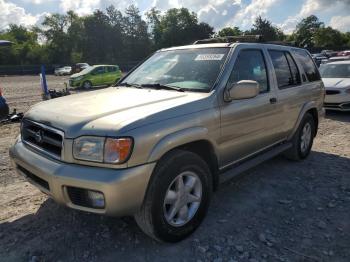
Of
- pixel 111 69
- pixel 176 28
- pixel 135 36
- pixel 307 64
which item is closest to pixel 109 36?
pixel 135 36

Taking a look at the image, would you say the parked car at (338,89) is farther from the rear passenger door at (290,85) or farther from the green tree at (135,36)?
the green tree at (135,36)

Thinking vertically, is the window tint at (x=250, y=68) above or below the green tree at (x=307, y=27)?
below

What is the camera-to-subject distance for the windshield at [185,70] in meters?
3.91

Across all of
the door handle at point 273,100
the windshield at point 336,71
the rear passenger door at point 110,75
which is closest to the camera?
the door handle at point 273,100

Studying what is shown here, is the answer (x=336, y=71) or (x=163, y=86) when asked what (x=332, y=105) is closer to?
(x=336, y=71)

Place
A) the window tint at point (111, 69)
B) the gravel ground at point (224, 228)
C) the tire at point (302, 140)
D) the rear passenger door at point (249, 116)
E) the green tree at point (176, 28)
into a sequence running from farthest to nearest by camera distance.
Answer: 1. the green tree at point (176, 28)
2. the window tint at point (111, 69)
3. the tire at point (302, 140)
4. the rear passenger door at point (249, 116)
5. the gravel ground at point (224, 228)

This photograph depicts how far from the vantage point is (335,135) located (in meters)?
7.77

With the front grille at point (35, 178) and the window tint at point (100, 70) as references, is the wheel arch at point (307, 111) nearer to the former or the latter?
the front grille at point (35, 178)

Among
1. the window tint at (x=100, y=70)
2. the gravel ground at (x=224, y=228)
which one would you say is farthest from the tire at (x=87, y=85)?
the gravel ground at (x=224, y=228)

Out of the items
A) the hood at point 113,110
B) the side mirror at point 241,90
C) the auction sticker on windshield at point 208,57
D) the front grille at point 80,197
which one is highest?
the auction sticker on windshield at point 208,57

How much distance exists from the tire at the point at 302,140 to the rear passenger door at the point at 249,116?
0.77 meters

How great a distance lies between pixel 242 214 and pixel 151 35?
78909 mm

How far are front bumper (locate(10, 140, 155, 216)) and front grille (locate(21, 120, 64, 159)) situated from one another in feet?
0.38

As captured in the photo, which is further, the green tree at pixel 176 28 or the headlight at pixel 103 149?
the green tree at pixel 176 28
